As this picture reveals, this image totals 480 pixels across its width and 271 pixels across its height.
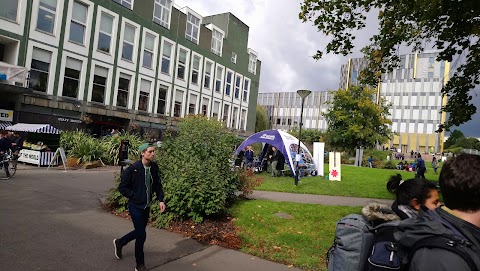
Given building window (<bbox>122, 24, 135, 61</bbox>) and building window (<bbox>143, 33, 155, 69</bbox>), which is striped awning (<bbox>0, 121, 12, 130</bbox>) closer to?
building window (<bbox>122, 24, 135, 61</bbox>)

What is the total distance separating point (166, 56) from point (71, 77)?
31.6 ft

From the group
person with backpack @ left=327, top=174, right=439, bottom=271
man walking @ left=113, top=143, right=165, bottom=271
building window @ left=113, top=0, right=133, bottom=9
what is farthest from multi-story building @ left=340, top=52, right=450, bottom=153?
person with backpack @ left=327, top=174, right=439, bottom=271

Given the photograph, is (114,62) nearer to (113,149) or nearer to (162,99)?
(162,99)

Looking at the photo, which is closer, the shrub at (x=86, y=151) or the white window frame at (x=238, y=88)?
the shrub at (x=86, y=151)

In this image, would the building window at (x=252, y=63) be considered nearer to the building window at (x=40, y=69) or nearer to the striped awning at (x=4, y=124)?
the building window at (x=40, y=69)

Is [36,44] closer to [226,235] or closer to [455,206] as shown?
[226,235]

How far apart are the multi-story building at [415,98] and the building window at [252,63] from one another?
4266 cm

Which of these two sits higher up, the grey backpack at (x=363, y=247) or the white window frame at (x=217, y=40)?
the white window frame at (x=217, y=40)

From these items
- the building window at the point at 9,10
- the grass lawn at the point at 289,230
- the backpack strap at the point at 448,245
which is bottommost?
the grass lawn at the point at 289,230

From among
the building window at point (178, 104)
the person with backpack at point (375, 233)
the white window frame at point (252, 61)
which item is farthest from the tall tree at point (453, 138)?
the person with backpack at point (375, 233)

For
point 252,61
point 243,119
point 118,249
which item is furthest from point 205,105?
point 118,249

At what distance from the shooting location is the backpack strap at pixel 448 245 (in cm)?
135

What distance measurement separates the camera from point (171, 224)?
715cm

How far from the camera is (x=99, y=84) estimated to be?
82.7 ft
